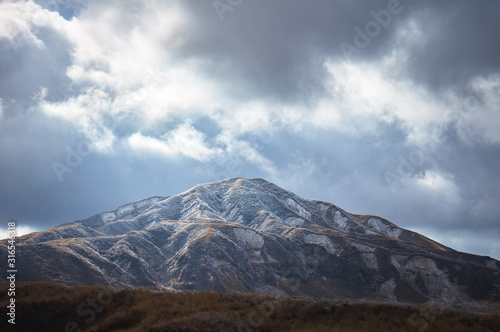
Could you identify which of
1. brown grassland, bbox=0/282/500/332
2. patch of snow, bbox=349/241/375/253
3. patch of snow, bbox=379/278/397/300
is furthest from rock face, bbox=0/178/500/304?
brown grassland, bbox=0/282/500/332

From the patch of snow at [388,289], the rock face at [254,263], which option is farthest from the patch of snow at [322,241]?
the patch of snow at [388,289]

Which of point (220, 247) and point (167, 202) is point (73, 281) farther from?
point (167, 202)

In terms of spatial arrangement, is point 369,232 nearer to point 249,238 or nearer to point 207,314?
point 249,238

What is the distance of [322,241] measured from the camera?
380 ft

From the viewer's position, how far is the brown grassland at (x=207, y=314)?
17.3m

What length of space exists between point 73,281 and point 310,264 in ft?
226

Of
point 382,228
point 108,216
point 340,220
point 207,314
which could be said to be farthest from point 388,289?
point 108,216

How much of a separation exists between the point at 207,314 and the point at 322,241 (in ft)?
337

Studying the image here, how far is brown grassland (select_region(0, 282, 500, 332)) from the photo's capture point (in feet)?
56.6

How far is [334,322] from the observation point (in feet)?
58.6

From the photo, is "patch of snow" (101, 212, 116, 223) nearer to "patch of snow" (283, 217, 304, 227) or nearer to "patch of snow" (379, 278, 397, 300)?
"patch of snow" (283, 217, 304, 227)

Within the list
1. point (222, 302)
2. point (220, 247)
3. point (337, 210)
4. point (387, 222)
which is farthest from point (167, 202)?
point (222, 302)

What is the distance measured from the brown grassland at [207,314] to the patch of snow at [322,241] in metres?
92.8

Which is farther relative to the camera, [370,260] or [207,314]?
[370,260]
